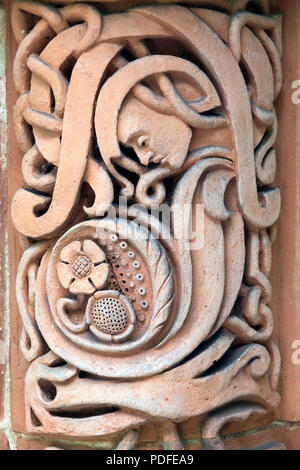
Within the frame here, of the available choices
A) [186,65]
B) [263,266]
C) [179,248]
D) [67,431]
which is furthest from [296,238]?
[67,431]

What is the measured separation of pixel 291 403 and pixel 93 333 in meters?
0.45

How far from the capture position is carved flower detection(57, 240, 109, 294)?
155 cm

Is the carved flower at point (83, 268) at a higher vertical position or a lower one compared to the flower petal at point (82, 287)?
higher

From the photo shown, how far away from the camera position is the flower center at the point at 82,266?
156 centimetres

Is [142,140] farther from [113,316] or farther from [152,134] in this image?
[113,316]

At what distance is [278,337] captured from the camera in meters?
1.72

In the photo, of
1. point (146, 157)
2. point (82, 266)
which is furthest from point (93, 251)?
point (146, 157)

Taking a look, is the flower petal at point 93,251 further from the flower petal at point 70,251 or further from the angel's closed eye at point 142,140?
the angel's closed eye at point 142,140

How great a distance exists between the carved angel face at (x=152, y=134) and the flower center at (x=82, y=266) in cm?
21

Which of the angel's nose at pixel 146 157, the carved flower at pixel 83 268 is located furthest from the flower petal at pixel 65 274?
the angel's nose at pixel 146 157

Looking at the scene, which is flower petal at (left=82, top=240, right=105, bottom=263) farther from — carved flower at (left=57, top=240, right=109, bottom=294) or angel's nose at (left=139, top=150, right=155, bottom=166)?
angel's nose at (left=139, top=150, right=155, bottom=166)

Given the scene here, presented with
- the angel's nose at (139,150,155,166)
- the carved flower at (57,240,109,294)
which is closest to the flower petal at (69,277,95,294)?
the carved flower at (57,240,109,294)

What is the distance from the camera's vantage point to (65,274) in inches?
62.2

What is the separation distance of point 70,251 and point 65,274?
0.15 feet
